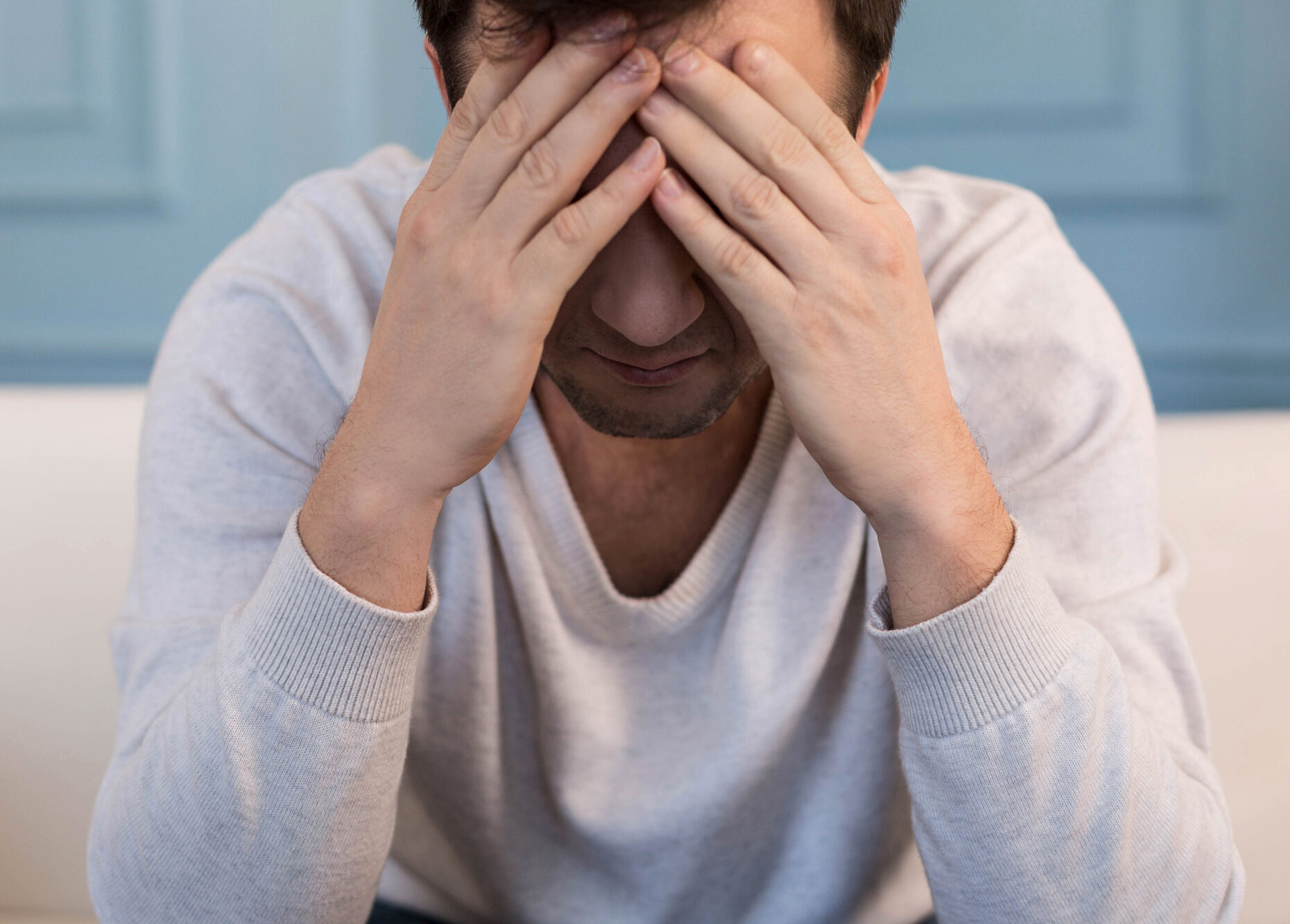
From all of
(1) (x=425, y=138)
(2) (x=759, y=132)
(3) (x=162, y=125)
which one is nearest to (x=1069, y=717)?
(2) (x=759, y=132)

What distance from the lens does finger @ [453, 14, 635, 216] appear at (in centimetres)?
62

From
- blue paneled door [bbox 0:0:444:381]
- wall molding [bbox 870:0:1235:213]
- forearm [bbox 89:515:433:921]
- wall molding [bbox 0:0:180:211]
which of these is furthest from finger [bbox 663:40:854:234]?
wall molding [bbox 0:0:180:211]

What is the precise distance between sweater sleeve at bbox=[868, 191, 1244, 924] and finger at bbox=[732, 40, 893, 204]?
0.90ft

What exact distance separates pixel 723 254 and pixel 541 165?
0.41 ft

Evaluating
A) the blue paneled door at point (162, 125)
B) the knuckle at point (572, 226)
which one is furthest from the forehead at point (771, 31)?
the blue paneled door at point (162, 125)

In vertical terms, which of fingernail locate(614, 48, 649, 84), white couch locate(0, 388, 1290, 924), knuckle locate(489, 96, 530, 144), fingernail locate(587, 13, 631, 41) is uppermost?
fingernail locate(587, 13, 631, 41)

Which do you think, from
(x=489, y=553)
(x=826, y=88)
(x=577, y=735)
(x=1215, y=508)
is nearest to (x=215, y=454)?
(x=489, y=553)

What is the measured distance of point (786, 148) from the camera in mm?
649

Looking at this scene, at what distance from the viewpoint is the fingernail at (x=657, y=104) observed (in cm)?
64

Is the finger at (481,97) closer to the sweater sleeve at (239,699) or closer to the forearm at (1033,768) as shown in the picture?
the sweater sleeve at (239,699)

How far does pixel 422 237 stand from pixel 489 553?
0.32 m

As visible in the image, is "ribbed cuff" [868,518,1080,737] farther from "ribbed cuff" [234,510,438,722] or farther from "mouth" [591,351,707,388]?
"ribbed cuff" [234,510,438,722]

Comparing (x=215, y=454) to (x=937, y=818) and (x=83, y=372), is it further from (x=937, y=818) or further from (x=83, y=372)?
(x=83, y=372)

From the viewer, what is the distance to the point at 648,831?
91 cm
